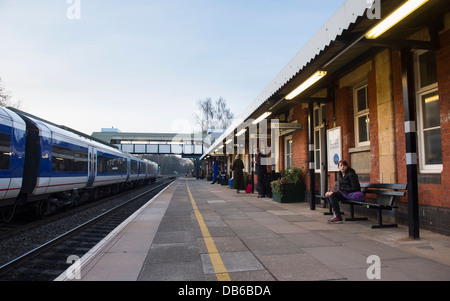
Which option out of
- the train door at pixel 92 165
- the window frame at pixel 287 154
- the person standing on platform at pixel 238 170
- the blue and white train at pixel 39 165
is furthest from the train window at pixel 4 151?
the person standing on platform at pixel 238 170

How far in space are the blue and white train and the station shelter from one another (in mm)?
6643

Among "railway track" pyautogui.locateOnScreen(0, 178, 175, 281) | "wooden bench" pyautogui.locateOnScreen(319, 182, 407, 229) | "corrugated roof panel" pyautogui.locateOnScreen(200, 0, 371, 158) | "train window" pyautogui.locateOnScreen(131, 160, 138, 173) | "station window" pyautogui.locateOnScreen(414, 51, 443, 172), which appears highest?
"corrugated roof panel" pyautogui.locateOnScreen(200, 0, 371, 158)

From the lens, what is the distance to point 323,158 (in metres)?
9.17

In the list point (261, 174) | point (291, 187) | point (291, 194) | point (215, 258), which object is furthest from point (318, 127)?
point (215, 258)

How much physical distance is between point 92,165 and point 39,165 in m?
5.19

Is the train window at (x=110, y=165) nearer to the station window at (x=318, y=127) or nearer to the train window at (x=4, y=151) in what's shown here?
the train window at (x=4, y=151)

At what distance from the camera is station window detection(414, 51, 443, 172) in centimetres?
542

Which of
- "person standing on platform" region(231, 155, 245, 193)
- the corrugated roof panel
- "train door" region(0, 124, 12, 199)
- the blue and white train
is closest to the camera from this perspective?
the corrugated roof panel

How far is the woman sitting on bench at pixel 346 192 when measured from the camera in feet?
21.2

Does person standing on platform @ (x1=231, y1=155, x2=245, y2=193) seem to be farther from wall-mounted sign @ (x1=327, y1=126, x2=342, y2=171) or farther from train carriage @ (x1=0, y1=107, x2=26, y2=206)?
train carriage @ (x1=0, y1=107, x2=26, y2=206)

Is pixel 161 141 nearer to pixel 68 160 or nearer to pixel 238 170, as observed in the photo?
pixel 238 170

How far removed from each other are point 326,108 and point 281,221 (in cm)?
432

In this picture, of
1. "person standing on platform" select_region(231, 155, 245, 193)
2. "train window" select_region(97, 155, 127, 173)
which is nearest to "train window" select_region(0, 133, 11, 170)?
"train window" select_region(97, 155, 127, 173)

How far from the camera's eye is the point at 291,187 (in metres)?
10.6
